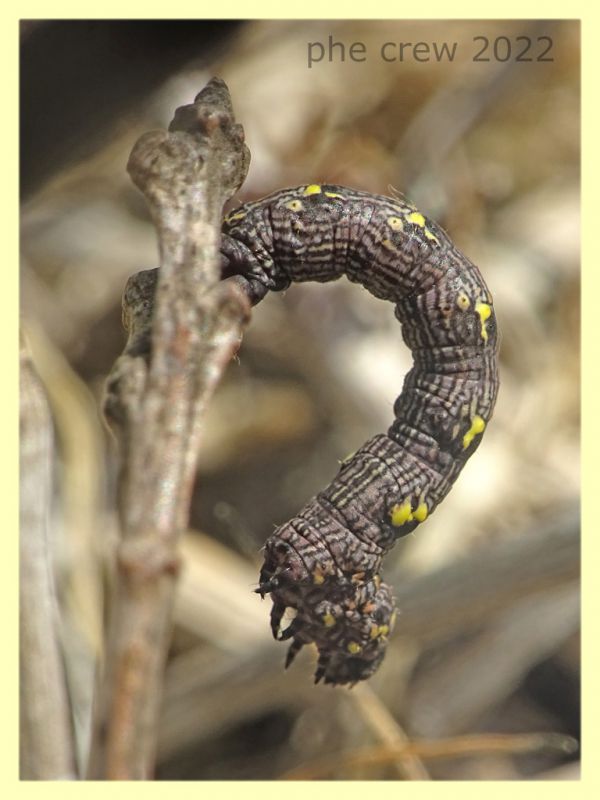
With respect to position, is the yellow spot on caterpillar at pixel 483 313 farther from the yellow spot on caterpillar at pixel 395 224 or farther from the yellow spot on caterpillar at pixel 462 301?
the yellow spot on caterpillar at pixel 395 224

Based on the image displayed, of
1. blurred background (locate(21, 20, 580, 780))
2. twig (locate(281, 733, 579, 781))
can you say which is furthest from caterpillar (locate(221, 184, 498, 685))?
twig (locate(281, 733, 579, 781))

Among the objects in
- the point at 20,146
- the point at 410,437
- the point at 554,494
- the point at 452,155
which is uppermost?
the point at 452,155

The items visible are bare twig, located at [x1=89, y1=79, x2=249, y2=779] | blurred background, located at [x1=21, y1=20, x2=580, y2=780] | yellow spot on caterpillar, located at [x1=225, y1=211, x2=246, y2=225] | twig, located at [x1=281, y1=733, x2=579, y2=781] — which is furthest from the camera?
twig, located at [x1=281, y1=733, x2=579, y2=781]

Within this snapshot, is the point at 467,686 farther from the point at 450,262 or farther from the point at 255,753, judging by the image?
the point at 450,262

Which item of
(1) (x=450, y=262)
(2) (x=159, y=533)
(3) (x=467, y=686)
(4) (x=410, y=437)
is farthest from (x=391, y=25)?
(3) (x=467, y=686)

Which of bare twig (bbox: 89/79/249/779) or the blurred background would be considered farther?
the blurred background

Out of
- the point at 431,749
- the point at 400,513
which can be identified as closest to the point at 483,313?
the point at 400,513

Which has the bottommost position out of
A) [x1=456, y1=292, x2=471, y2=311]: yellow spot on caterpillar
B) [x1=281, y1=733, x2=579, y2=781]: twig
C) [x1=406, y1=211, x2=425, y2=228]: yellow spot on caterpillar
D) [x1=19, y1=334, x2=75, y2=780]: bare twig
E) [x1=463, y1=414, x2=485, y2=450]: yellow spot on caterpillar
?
[x1=281, y1=733, x2=579, y2=781]: twig

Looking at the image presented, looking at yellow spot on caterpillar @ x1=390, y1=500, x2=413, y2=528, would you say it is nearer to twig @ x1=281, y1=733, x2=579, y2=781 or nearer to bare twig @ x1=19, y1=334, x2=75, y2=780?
bare twig @ x1=19, y1=334, x2=75, y2=780
